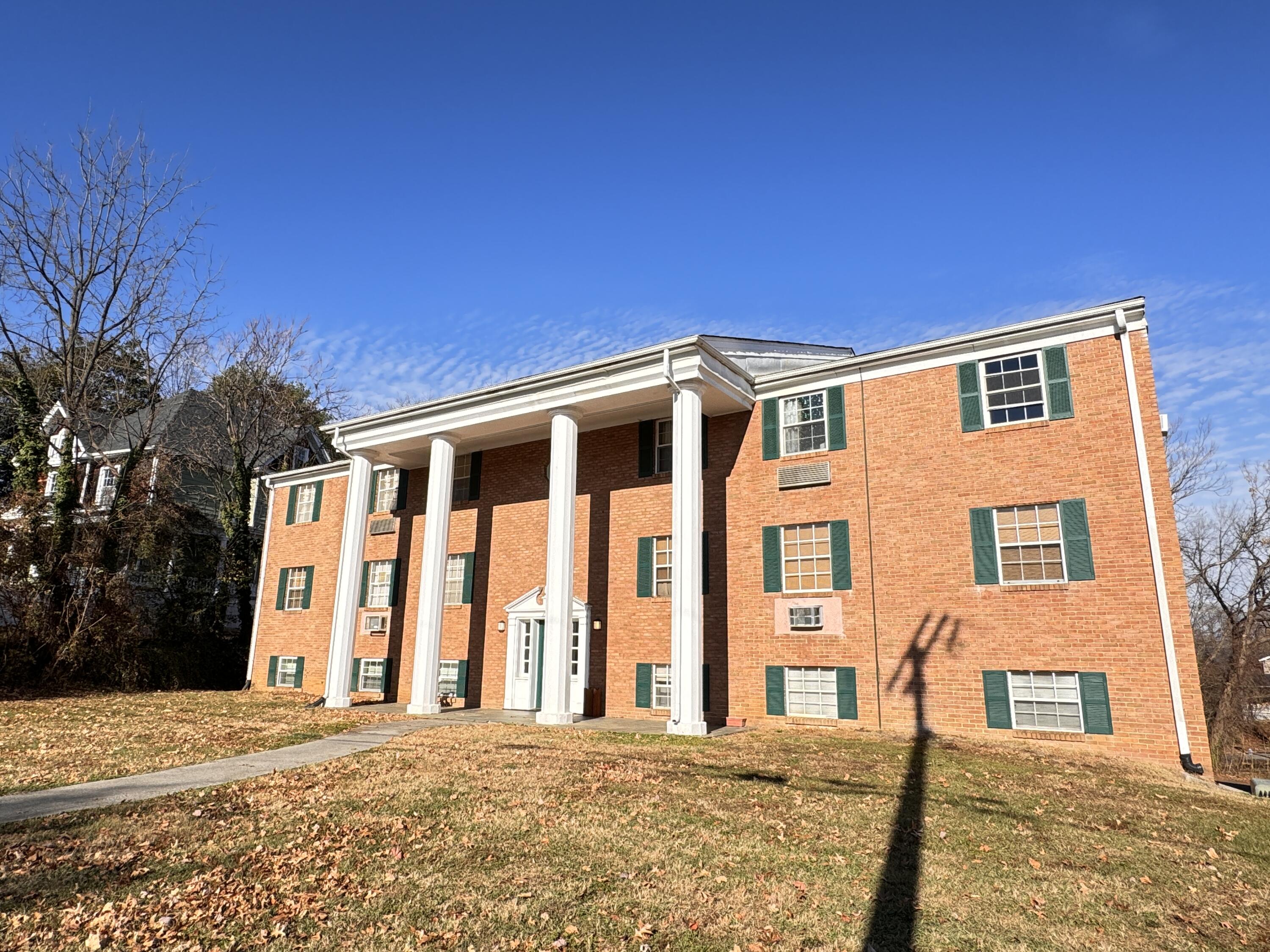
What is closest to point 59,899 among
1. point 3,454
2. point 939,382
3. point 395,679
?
point 939,382

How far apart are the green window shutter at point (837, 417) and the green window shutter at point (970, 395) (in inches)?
90.6

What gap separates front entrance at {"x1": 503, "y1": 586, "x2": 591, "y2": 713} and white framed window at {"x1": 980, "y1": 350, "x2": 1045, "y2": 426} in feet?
32.4

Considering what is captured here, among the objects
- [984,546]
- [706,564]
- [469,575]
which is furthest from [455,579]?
[984,546]

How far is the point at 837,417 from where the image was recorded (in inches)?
633

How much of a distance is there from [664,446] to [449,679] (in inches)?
334

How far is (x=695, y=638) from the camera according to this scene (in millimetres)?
14086

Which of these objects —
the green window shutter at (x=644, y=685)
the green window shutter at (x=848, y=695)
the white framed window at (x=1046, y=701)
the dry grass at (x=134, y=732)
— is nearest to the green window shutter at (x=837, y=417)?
the green window shutter at (x=848, y=695)

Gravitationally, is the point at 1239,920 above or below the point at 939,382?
below

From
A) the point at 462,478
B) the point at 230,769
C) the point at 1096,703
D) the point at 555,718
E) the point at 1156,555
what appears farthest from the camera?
the point at 462,478

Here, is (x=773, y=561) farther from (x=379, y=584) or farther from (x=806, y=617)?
→ (x=379, y=584)

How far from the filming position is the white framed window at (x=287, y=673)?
23.4m

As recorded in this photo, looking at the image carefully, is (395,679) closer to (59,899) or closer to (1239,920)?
(59,899)

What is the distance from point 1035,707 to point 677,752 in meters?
6.60

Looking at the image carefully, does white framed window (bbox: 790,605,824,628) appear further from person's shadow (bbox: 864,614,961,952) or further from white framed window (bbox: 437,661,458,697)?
white framed window (bbox: 437,661,458,697)
